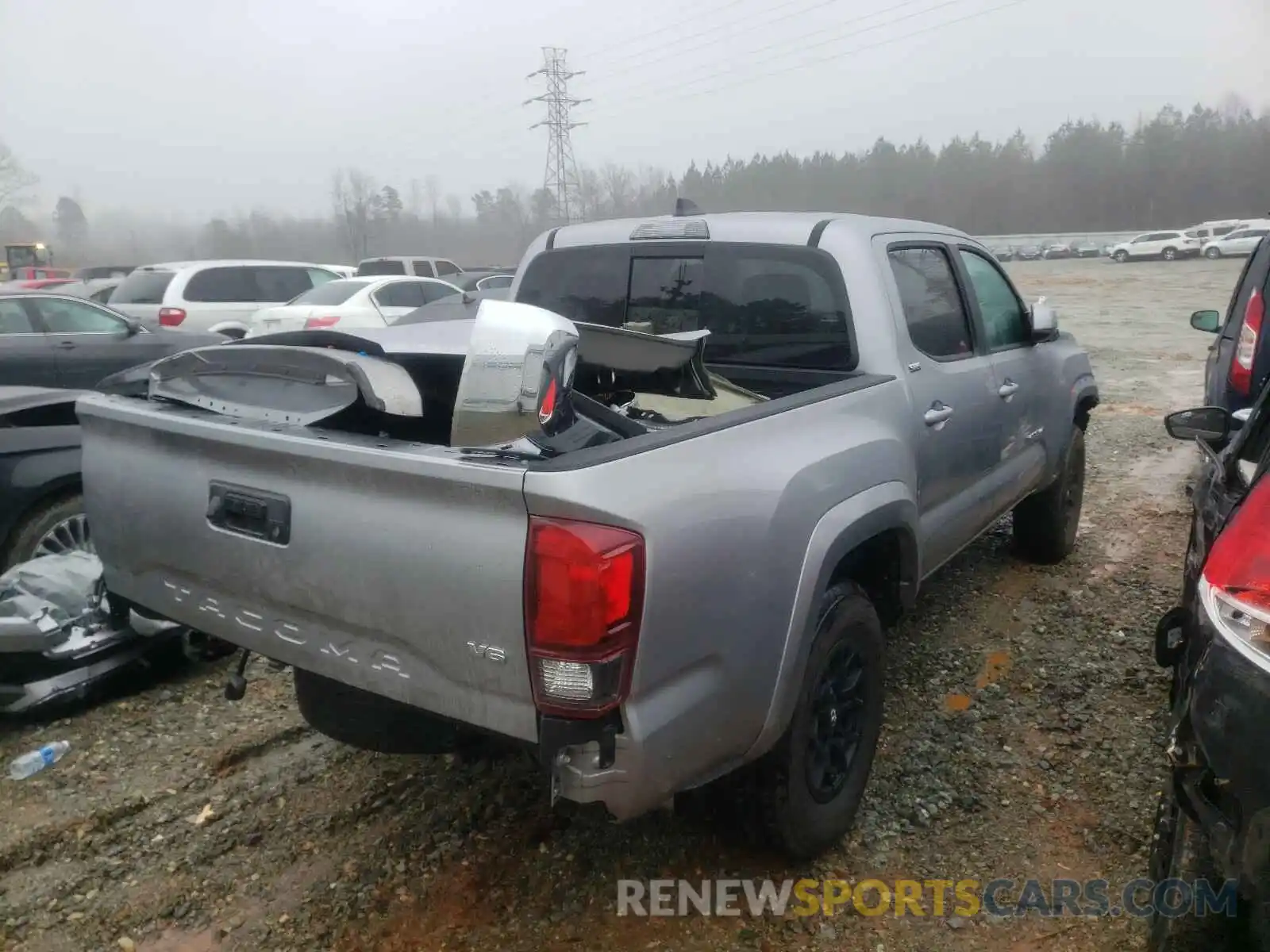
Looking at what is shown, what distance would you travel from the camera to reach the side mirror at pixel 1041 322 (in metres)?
4.29

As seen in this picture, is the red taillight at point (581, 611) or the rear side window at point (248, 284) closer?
the red taillight at point (581, 611)

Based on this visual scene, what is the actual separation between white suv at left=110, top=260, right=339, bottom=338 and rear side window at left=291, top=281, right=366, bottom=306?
1040 millimetres

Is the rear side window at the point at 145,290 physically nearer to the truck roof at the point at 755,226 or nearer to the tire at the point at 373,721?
the truck roof at the point at 755,226

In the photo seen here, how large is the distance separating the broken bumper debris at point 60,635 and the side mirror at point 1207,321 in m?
6.18

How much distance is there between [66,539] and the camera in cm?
402

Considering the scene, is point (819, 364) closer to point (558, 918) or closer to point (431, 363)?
point (431, 363)

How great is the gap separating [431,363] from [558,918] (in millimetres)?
1635

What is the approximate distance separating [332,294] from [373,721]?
10.8m

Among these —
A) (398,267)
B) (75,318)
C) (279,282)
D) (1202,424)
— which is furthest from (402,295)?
(1202,424)

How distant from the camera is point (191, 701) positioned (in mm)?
3666

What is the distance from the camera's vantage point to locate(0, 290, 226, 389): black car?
841 centimetres

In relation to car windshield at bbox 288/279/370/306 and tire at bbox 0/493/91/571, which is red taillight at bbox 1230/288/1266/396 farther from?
car windshield at bbox 288/279/370/306

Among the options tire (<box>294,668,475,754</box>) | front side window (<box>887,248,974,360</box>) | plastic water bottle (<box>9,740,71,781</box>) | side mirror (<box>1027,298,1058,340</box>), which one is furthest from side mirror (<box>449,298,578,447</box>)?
side mirror (<box>1027,298,1058,340</box>)

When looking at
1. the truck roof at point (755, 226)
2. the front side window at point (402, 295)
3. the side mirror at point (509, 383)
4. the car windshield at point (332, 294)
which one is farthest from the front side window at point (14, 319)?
the side mirror at point (509, 383)
